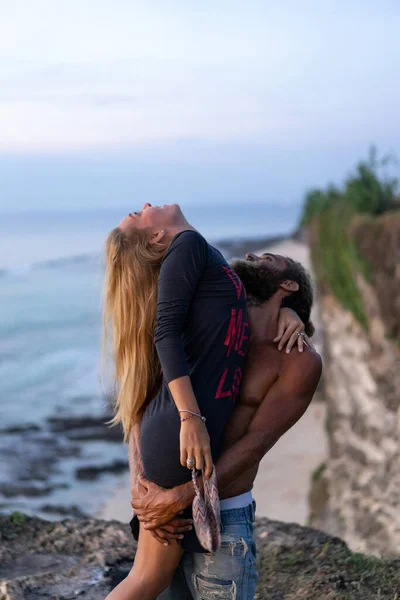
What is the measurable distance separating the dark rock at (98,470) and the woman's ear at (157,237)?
46.6 feet

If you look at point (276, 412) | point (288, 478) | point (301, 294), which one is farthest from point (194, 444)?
point (288, 478)

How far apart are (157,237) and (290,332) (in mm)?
705

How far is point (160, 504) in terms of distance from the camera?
2936 mm

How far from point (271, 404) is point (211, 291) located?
548mm

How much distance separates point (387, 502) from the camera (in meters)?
10.8

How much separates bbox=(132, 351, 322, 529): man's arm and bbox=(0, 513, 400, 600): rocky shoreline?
135cm

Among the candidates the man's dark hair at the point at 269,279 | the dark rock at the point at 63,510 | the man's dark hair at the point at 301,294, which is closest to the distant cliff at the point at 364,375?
the dark rock at the point at 63,510

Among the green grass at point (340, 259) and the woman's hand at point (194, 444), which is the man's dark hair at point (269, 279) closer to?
the woman's hand at point (194, 444)

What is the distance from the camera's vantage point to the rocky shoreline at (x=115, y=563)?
408 cm

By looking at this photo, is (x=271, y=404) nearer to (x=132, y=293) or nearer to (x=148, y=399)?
(x=148, y=399)

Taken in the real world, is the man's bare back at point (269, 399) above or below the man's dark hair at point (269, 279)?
below

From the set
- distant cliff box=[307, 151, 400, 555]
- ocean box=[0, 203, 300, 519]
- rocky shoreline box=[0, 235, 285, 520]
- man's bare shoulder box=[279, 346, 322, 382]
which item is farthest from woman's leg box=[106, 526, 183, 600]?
rocky shoreline box=[0, 235, 285, 520]

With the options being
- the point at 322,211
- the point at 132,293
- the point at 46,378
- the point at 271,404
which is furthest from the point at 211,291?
the point at 46,378

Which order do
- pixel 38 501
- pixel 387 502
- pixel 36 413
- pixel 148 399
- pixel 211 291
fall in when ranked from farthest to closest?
pixel 36 413, pixel 38 501, pixel 387 502, pixel 148 399, pixel 211 291
